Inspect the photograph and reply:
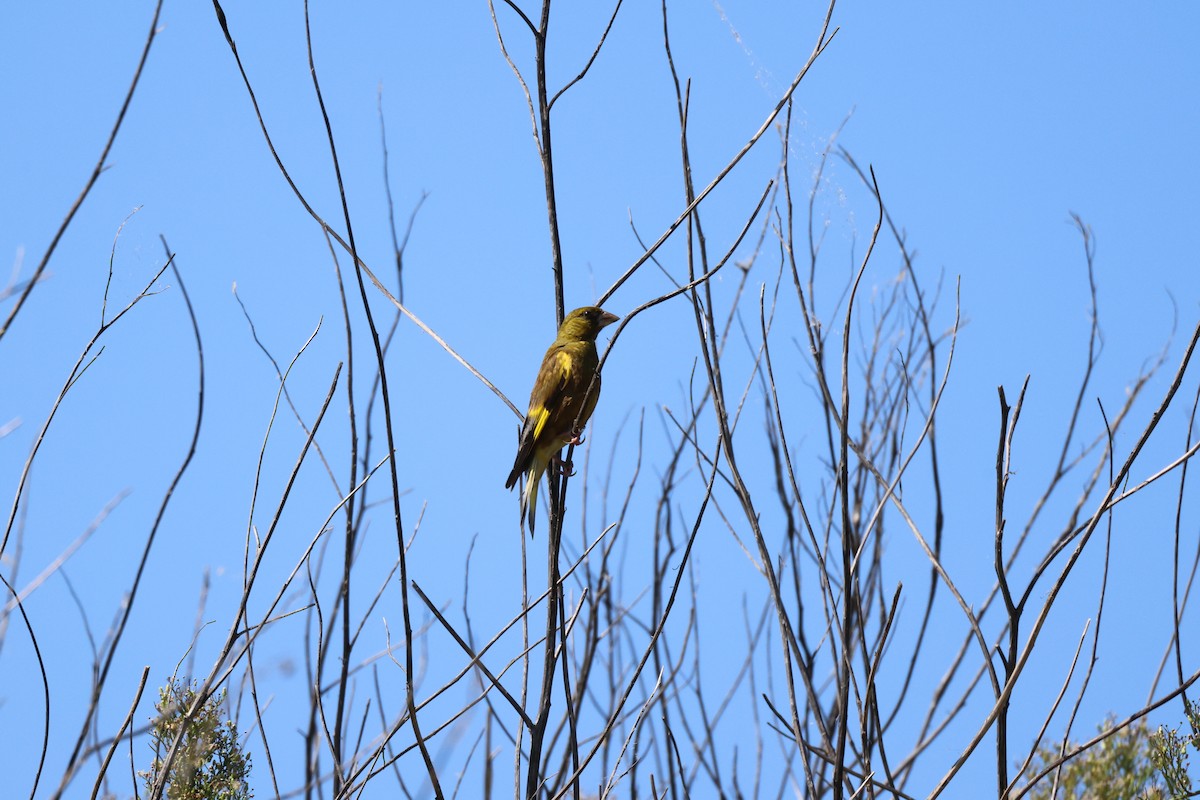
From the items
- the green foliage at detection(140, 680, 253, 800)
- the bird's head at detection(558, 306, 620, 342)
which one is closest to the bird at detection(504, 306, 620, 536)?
the bird's head at detection(558, 306, 620, 342)

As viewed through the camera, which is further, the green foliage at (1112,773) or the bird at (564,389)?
the bird at (564,389)

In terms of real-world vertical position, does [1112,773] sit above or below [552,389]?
below

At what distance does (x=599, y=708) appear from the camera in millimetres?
3834

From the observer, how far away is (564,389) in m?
4.73

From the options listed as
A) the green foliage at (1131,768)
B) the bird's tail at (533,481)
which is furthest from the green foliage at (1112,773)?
the bird's tail at (533,481)

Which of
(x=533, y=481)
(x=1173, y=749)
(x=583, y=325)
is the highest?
(x=583, y=325)

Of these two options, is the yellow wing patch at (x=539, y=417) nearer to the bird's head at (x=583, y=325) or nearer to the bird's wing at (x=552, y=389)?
the bird's wing at (x=552, y=389)

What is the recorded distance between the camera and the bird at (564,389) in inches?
171

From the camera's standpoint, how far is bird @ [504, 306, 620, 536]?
4.34 m

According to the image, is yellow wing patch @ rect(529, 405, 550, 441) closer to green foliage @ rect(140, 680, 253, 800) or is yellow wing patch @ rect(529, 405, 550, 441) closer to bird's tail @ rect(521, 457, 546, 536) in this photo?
bird's tail @ rect(521, 457, 546, 536)

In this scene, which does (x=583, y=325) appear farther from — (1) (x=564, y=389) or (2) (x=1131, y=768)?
(2) (x=1131, y=768)

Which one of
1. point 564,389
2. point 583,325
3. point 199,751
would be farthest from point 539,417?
point 199,751

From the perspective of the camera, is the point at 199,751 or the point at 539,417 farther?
the point at 539,417

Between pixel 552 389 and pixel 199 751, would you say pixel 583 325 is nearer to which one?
pixel 552 389
